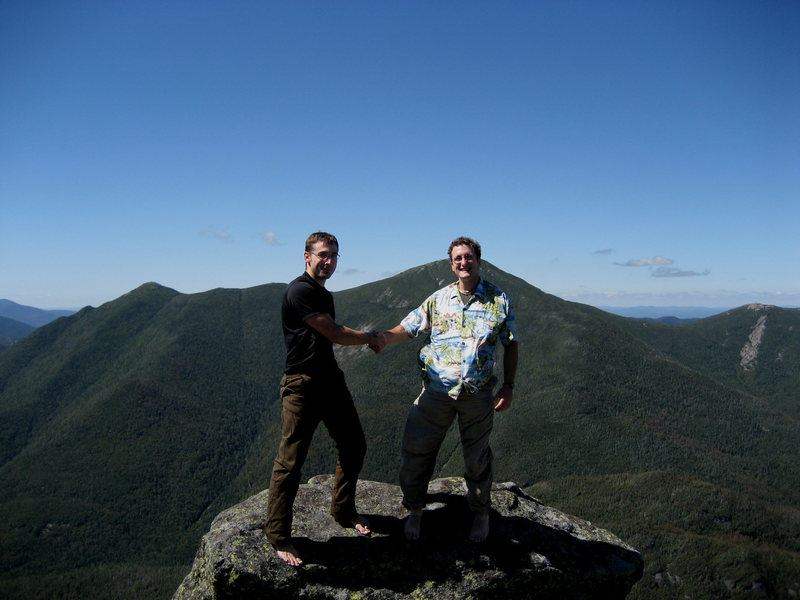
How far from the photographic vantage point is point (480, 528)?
354 inches

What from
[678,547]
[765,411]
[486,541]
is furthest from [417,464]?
[765,411]

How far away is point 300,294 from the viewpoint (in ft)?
25.3

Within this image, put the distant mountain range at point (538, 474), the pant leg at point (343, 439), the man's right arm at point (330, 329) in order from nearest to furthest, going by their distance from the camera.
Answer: the man's right arm at point (330, 329) → the pant leg at point (343, 439) → the distant mountain range at point (538, 474)

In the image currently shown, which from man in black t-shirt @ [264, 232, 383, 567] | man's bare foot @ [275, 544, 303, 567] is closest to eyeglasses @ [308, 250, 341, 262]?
man in black t-shirt @ [264, 232, 383, 567]

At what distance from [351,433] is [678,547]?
383 ft

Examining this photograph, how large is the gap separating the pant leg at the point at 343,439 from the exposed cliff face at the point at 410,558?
0.44m

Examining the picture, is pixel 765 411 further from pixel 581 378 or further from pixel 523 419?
pixel 523 419

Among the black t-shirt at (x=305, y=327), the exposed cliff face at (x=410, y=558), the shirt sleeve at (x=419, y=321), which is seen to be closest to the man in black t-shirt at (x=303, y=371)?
the black t-shirt at (x=305, y=327)

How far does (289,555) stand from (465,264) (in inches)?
222

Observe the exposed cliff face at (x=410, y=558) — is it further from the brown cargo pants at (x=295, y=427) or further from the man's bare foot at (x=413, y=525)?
the brown cargo pants at (x=295, y=427)

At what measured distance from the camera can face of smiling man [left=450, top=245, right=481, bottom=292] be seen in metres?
8.48

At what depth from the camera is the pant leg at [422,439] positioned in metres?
8.62

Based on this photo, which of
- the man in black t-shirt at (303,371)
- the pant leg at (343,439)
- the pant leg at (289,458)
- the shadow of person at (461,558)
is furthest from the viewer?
the pant leg at (343,439)

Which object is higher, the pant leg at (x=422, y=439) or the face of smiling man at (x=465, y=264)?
the face of smiling man at (x=465, y=264)
